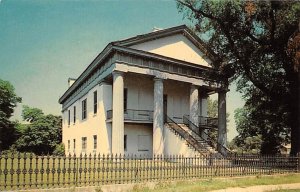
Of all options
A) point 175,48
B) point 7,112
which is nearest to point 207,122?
point 175,48

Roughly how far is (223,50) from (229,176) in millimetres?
9770

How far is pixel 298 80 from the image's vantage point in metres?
21.5

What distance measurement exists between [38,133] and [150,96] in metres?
17.7

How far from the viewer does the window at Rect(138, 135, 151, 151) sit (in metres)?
27.2

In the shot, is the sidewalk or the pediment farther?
the pediment

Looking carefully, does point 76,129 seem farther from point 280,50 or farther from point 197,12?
point 280,50

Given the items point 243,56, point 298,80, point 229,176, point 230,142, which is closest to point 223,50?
point 243,56

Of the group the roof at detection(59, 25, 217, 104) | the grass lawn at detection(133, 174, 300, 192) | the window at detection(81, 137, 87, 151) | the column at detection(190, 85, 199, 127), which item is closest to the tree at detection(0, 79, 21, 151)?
the window at detection(81, 137, 87, 151)

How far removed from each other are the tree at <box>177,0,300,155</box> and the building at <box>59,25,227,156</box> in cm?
151

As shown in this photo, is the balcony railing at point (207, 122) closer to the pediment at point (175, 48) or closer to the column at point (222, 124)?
the column at point (222, 124)

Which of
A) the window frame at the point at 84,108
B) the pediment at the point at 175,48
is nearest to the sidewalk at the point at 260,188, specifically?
the pediment at the point at 175,48

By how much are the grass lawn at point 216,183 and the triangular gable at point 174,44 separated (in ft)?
32.5

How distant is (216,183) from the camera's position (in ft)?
46.4

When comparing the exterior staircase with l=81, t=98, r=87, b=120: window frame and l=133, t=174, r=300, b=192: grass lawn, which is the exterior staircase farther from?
l=81, t=98, r=87, b=120: window frame
